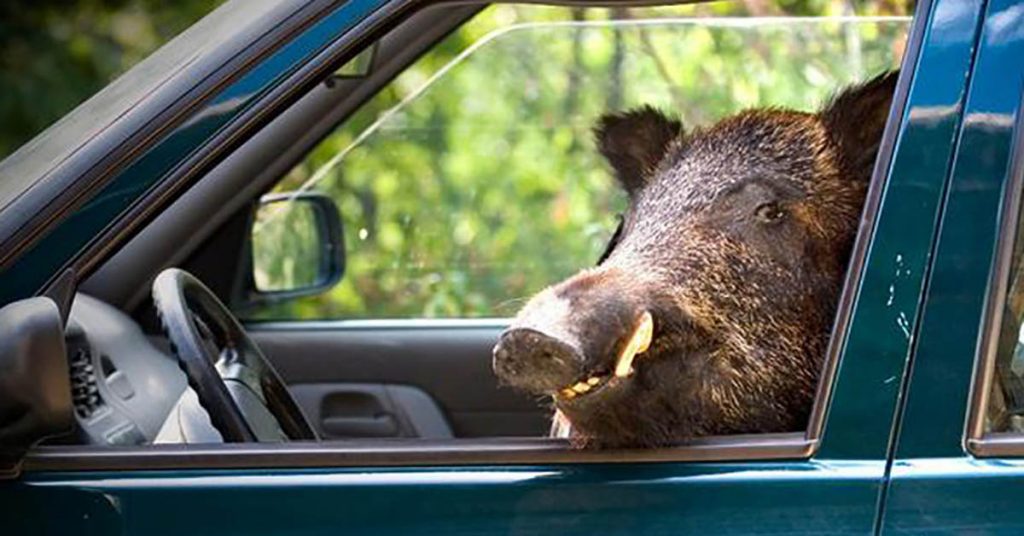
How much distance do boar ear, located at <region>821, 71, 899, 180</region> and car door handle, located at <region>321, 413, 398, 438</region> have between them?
1.49 meters

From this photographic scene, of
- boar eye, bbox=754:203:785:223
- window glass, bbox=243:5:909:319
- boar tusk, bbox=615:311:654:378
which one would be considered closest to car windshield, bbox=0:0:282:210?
boar tusk, bbox=615:311:654:378

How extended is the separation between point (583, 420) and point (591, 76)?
386cm

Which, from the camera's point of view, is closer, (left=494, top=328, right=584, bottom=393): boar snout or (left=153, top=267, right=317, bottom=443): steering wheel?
(left=494, top=328, right=584, bottom=393): boar snout

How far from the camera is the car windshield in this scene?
247 centimetres

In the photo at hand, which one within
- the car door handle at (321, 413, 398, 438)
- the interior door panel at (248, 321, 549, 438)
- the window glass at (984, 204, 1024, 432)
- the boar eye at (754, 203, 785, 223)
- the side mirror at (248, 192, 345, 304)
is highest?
the boar eye at (754, 203, 785, 223)

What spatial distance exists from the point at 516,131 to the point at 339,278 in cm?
275

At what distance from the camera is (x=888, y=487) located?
7.52ft

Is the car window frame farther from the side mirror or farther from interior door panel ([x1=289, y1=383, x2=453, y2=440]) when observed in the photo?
the side mirror

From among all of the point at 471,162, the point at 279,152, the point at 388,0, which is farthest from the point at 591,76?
the point at 388,0

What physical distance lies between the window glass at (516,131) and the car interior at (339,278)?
2cm

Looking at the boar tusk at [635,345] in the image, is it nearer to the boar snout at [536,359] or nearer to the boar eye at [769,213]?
the boar snout at [536,359]

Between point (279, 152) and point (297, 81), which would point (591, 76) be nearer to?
point (279, 152)

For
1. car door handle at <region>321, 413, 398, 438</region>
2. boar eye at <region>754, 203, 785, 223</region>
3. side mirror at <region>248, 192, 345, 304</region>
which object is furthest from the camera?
side mirror at <region>248, 192, 345, 304</region>

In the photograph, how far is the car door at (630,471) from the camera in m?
2.32
